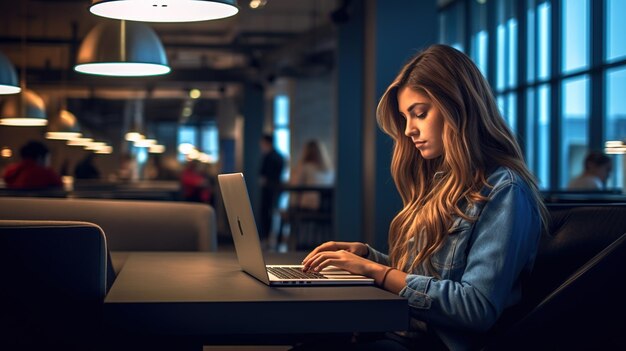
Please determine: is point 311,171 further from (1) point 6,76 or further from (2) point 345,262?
(2) point 345,262

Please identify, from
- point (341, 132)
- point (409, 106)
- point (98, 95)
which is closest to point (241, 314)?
point (409, 106)

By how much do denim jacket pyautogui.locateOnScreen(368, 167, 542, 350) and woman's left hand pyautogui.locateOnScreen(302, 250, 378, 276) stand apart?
11 cm

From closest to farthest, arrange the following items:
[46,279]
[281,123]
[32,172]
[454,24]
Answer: [46,279] < [32,172] < [454,24] < [281,123]

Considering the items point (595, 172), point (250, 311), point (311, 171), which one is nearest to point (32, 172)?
point (311, 171)

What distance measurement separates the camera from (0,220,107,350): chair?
1.74 meters

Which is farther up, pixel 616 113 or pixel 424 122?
pixel 616 113

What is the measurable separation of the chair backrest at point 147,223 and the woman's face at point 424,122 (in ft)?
6.47

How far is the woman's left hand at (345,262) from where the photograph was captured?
189 cm

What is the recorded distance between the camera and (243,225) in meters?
2.02

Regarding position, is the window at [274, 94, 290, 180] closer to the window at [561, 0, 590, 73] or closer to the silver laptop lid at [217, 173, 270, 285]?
the window at [561, 0, 590, 73]

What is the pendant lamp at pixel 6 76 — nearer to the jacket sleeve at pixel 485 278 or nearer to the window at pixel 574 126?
the jacket sleeve at pixel 485 278

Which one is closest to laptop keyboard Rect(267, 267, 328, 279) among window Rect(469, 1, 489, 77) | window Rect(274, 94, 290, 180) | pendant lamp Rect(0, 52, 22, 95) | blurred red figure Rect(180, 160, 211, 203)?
pendant lamp Rect(0, 52, 22, 95)

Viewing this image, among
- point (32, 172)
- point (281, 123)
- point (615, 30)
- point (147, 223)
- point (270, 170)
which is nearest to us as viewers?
point (147, 223)

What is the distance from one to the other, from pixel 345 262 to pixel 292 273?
0.59ft
